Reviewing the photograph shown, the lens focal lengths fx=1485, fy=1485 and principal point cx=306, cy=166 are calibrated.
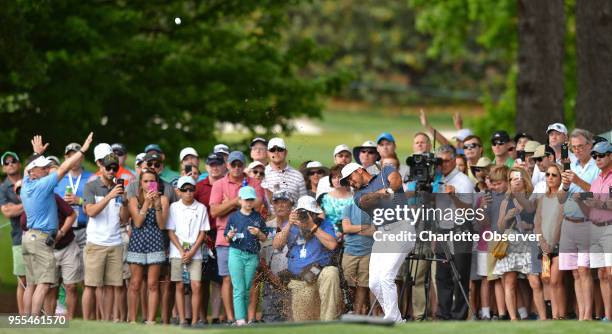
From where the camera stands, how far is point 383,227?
16.6m

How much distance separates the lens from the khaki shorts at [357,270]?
672 inches

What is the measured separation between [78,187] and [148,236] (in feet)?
4.66

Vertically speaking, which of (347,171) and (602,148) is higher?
(602,148)

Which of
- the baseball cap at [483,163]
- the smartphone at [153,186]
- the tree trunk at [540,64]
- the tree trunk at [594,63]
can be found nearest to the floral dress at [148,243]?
the smartphone at [153,186]

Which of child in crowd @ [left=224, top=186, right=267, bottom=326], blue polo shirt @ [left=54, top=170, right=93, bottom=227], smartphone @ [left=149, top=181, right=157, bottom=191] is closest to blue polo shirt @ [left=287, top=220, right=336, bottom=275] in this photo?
child in crowd @ [left=224, top=186, right=267, bottom=326]

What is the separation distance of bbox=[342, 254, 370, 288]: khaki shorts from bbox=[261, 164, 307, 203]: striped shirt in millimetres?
1076

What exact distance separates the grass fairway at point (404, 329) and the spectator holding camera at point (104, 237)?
2.59 metres

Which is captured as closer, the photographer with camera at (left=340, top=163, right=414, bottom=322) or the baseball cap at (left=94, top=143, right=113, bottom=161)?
the photographer with camera at (left=340, top=163, right=414, bottom=322)

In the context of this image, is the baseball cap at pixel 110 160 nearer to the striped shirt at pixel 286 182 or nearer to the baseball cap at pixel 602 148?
the striped shirt at pixel 286 182

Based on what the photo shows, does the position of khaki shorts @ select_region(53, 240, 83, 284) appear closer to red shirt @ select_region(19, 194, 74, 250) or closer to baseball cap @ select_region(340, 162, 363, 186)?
red shirt @ select_region(19, 194, 74, 250)

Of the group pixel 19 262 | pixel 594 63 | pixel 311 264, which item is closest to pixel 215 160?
pixel 311 264

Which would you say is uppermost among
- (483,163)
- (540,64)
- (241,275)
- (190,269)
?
(540,64)

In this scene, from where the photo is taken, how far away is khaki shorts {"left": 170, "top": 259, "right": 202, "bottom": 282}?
17688 millimetres

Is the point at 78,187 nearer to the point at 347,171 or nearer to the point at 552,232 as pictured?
the point at 347,171
